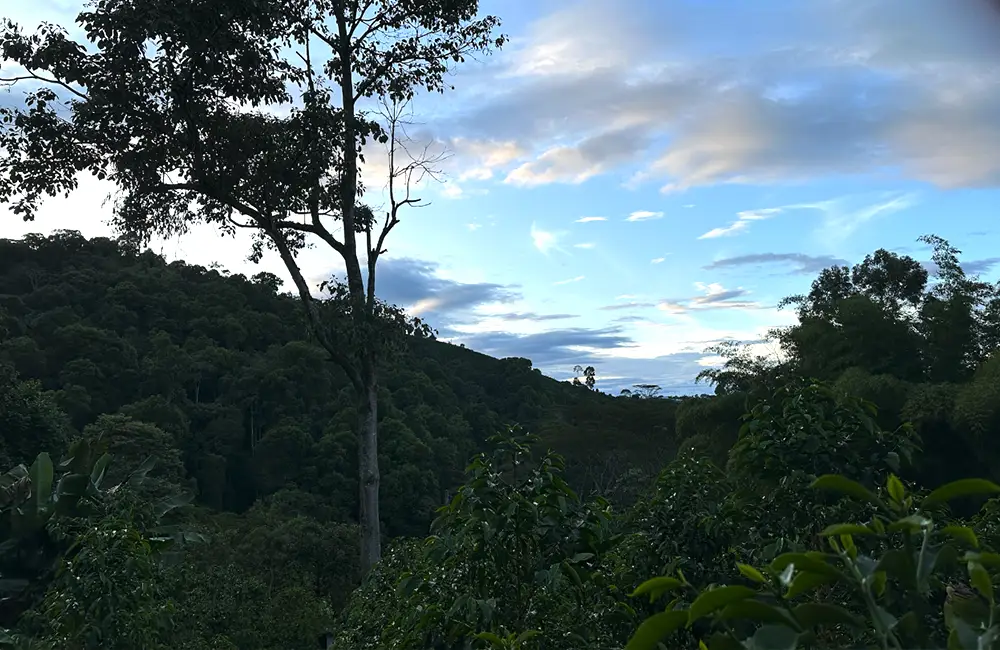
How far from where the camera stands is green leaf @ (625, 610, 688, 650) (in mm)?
891

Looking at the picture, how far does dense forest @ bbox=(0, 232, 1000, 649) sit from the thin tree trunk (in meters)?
0.41

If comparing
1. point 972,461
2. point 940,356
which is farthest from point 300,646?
point 940,356

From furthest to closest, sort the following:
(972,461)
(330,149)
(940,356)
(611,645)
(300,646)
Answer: (940,356)
(972,461)
(300,646)
(330,149)
(611,645)

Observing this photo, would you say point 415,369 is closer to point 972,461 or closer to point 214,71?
point 972,461

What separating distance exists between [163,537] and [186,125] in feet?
19.5

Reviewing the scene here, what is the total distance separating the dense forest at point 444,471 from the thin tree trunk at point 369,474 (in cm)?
41

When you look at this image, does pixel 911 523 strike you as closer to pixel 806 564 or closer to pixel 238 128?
pixel 806 564

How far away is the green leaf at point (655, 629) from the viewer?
2.92ft

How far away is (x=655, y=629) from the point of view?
907 mm

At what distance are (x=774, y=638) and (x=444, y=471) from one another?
28.3 metres

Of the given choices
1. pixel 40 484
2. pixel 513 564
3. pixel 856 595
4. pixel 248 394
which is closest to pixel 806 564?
pixel 856 595

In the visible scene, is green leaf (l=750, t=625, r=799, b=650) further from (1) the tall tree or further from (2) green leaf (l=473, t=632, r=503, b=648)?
(1) the tall tree

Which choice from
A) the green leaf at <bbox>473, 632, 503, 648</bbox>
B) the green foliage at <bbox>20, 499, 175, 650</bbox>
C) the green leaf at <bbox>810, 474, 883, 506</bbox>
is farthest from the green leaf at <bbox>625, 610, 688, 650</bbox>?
the green foliage at <bbox>20, 499, 175, 650</bbox>

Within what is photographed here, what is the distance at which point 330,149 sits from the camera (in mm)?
8445
